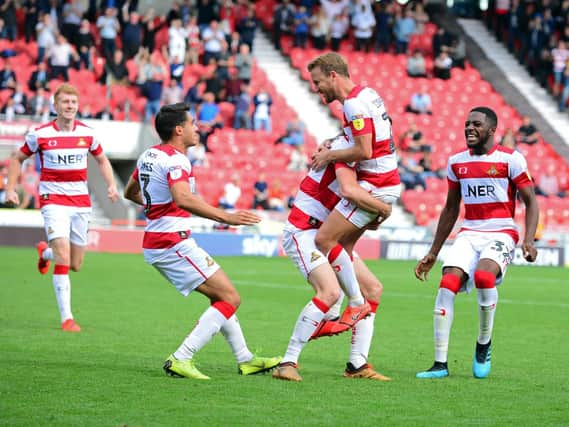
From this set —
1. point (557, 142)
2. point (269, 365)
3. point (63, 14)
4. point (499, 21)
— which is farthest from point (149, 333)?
point (499, 21)

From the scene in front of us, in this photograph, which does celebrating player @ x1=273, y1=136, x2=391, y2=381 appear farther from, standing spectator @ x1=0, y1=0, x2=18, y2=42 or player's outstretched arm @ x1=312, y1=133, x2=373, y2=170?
standing spectator @ x1=0, y1=0, x2=18, y2=42

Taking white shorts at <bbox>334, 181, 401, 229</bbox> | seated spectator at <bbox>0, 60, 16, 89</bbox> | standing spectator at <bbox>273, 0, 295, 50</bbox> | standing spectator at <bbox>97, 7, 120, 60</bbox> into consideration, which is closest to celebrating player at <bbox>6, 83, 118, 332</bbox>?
white shorts at <bbox>334, 181, 401, 229</bbox>

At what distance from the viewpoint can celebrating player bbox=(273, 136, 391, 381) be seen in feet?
26.7

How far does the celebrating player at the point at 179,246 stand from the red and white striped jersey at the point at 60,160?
3.55 meters

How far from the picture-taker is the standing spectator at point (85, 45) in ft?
89.9

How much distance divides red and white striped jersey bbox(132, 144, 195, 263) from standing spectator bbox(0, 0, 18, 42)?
20.2m

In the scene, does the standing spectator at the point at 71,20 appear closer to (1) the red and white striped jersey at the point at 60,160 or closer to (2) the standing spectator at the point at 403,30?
(2) the standing spectator at the point at 403,30

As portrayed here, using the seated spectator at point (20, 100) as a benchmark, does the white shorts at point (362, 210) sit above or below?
above

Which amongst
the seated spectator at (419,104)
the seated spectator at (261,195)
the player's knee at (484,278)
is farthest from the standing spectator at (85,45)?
the player's knee at (484,278)

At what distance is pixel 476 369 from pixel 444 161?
22.5 meters

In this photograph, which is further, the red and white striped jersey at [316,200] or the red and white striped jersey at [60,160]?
the red and white striped jersey at [60,160]

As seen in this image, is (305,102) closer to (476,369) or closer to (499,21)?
(499,21)

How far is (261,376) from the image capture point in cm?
828

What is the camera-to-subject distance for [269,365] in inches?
332
